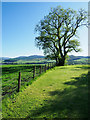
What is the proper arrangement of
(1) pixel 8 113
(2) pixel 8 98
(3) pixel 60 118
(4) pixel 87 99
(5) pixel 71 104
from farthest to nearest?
(2) pixel 8 98 < (4) pixel 87 99 < (5) pixel 71 104 < (1) pixel 8 113 < (3) pixel 60 118

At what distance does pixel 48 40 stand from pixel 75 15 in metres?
12.8

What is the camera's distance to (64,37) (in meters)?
38.3

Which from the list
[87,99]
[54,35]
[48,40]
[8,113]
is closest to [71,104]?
[87,99]

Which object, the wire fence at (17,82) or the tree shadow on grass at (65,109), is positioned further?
the wire fence at (17,82)

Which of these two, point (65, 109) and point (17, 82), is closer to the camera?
point (65, 109)

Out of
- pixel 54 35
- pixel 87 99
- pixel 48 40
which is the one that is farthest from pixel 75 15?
pixel 87 99

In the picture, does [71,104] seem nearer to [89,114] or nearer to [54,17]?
[89,114]

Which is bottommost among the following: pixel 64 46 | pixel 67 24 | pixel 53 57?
pixel 53 57

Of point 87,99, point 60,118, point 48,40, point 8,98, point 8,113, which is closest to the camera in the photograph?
point 60,118

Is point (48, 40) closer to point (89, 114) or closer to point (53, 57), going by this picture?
point (53, 57)

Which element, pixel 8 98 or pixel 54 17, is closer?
pixel 8 98

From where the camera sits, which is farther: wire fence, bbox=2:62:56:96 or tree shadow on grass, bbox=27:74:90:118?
wire fence, bbox=2:62:56:96

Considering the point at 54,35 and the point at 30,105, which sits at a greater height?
the point at 54,35

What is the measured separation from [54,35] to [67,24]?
574 cm
